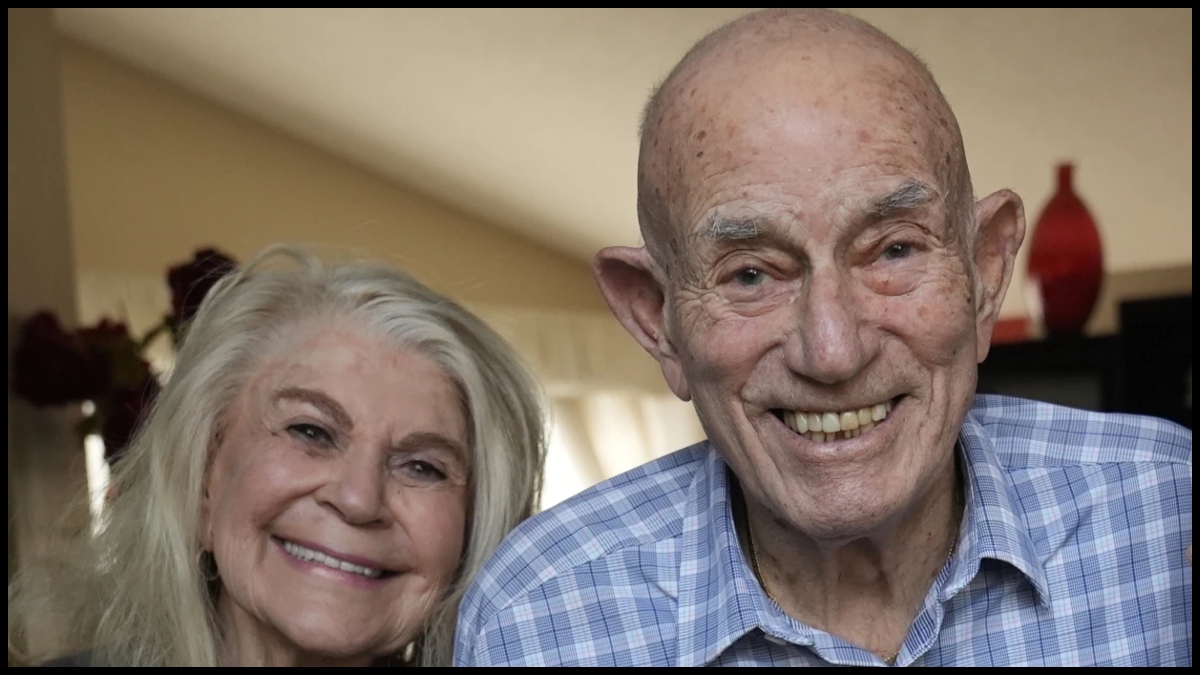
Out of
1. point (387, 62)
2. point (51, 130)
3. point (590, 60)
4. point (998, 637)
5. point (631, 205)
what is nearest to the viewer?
point (998, 637)

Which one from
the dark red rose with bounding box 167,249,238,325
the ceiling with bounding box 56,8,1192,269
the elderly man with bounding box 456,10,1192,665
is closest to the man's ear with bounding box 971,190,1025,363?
the elderly man with bounding box 456,10,1192,665

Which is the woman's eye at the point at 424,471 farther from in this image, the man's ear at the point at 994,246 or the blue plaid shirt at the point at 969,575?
the man's ear at the point at 994,246

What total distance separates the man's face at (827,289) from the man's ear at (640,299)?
4.6 inches

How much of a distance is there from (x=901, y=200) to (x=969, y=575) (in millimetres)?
356

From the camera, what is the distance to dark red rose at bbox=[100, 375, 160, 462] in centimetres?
252

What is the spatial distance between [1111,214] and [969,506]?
12.9 feet

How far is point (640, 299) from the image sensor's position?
142 cm

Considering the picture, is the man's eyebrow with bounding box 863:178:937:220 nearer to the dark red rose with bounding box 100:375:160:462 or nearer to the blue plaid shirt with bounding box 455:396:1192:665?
the blue plaid shirt with bounding box 455:396:1192:665

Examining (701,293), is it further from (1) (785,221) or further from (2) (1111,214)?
(2) (1111,214)

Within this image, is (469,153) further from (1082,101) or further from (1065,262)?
(1065,262)

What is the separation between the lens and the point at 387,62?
4.93 m

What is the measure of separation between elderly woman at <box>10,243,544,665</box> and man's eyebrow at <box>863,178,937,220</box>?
766 millimetres

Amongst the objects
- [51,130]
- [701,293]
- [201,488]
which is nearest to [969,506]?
[701,293]

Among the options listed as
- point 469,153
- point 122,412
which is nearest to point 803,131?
point 122,412
